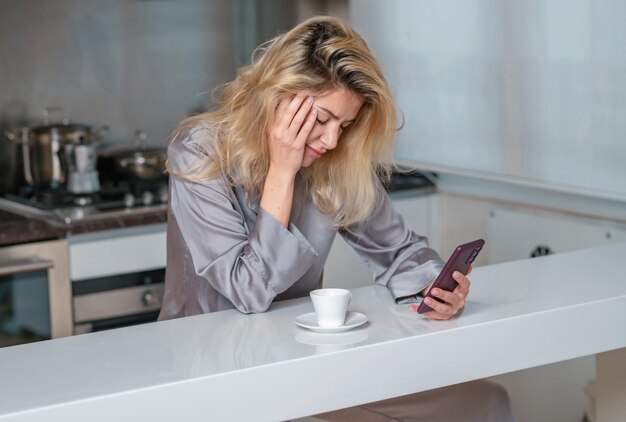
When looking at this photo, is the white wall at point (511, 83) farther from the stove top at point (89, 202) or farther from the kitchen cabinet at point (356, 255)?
the stove top at point (89, 202)

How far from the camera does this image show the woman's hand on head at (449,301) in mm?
1862

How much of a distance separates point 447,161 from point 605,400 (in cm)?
113

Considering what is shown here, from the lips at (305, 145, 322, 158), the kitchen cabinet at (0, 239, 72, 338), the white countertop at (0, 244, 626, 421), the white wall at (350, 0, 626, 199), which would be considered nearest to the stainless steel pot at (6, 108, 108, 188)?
the kitchen cabinet at (0, 239, 72, 338)

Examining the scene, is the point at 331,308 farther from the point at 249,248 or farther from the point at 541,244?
the point at 541,244

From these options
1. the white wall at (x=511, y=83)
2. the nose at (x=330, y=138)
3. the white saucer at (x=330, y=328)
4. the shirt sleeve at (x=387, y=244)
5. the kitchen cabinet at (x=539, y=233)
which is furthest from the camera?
the kitchen cabinet at (x=539, y=233)

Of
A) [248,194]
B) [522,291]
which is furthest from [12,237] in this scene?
[522,291]

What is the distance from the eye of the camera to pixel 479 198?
135 inches

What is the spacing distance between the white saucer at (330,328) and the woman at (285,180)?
0.11 m

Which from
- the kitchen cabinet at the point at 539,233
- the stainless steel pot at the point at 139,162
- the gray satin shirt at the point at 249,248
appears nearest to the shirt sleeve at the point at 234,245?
the gray satin shirt at the point at 249,248

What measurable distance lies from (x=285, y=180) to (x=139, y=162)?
1632 millimetres

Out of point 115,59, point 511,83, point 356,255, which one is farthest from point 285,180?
point 115,59

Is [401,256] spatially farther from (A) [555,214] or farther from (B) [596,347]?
(A) [555,214]

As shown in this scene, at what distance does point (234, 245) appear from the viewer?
6.74 feet

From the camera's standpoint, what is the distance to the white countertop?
60.6 inches
